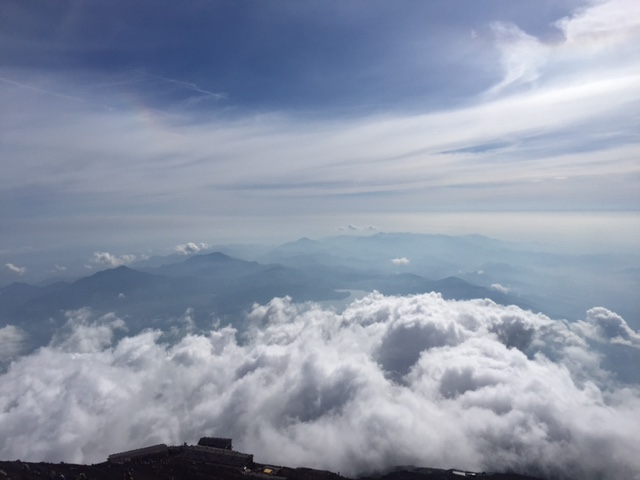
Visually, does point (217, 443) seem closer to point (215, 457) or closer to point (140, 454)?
point (215, 457)

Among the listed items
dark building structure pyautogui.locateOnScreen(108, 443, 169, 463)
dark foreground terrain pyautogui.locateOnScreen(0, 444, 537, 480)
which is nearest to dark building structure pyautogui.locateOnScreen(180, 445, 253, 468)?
dark foreground terrain pyautogui.locateOnScreen(0, 444, 537, 480)

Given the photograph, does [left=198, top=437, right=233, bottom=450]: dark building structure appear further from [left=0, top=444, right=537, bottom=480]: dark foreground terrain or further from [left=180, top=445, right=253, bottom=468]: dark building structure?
[left=180, top=445, right=253, bottom=468]: dark building structure

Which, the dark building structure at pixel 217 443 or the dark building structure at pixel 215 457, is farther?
the dark building structure at pixel 217 443

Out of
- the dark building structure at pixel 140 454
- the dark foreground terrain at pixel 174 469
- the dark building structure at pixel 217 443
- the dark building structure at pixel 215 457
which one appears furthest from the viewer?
the dark building structure at pixel 217 443

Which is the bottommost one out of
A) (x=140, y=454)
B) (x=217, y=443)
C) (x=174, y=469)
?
(x=217, y=443)

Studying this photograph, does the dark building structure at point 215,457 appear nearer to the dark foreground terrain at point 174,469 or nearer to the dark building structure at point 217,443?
the dark foreground terrain at point 174,469

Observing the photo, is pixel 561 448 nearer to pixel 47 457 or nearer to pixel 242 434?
pixel 242 434

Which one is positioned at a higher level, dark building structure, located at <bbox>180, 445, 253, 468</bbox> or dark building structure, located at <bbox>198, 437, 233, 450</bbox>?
dark building structure, located at <bbox>180, 445, 253, 468</bbox>

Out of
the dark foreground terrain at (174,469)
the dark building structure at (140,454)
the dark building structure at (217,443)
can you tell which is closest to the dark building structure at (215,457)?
the dark foreground terrain at (174,469)

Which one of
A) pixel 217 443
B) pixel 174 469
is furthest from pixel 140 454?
pixel 217 443

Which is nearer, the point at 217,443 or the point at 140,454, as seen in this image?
the point at 140,454
